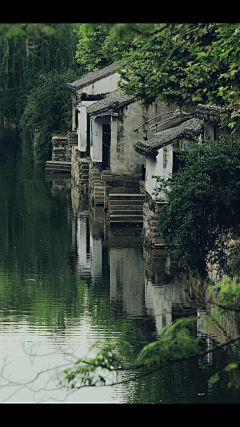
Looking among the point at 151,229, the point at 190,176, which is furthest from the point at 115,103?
the point at 190,176

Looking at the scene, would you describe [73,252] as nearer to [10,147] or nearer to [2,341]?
[2,341]

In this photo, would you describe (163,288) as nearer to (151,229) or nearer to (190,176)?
(190,176)

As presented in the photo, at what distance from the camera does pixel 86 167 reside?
32469mm

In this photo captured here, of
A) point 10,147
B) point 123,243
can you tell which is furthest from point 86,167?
point 10,147

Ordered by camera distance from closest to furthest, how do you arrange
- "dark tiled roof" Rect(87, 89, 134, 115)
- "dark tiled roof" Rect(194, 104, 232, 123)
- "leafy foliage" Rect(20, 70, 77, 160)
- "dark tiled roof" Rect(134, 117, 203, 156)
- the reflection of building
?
the reflection of building < "dark tiled roof" Rect(194, 104, 232, 123) < "dark tiled roof" Rect(134, 117, 203, 156) < "dark tiled roof" Rect(87, 89, 134, 115) < "leafy foliage" Rect(20, 70, 77, 160)

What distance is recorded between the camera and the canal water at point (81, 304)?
34.9ft

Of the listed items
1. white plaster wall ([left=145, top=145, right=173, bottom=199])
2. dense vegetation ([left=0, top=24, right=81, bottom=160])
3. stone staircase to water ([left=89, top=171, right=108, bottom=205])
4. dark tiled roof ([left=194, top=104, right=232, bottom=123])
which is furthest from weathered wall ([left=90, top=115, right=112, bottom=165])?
dark tiled roof ([left=194, top=104, right=232, bottom=123])

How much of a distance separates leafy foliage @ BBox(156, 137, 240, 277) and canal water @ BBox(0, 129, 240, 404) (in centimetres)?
121

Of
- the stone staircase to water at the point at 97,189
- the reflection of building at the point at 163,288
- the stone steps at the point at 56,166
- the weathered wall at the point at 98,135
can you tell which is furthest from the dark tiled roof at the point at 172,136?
the stone steps at the point at 56,166

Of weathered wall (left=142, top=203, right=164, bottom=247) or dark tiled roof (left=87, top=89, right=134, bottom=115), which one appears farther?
dark tiled roof (left=87, top=89, right=134, bottom=115)

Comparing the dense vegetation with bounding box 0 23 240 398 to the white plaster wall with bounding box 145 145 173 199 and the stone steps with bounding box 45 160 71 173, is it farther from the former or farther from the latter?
the stone steps with bounding box 45 160 71 173

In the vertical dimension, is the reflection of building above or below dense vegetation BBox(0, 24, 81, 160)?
below

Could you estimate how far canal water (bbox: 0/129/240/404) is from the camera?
1065cm

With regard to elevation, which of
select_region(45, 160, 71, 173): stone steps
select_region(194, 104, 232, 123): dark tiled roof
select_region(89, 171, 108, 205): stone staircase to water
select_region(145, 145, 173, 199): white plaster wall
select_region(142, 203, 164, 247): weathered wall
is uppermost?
select_region(194, 104, 232, 123): dark tiled roof
